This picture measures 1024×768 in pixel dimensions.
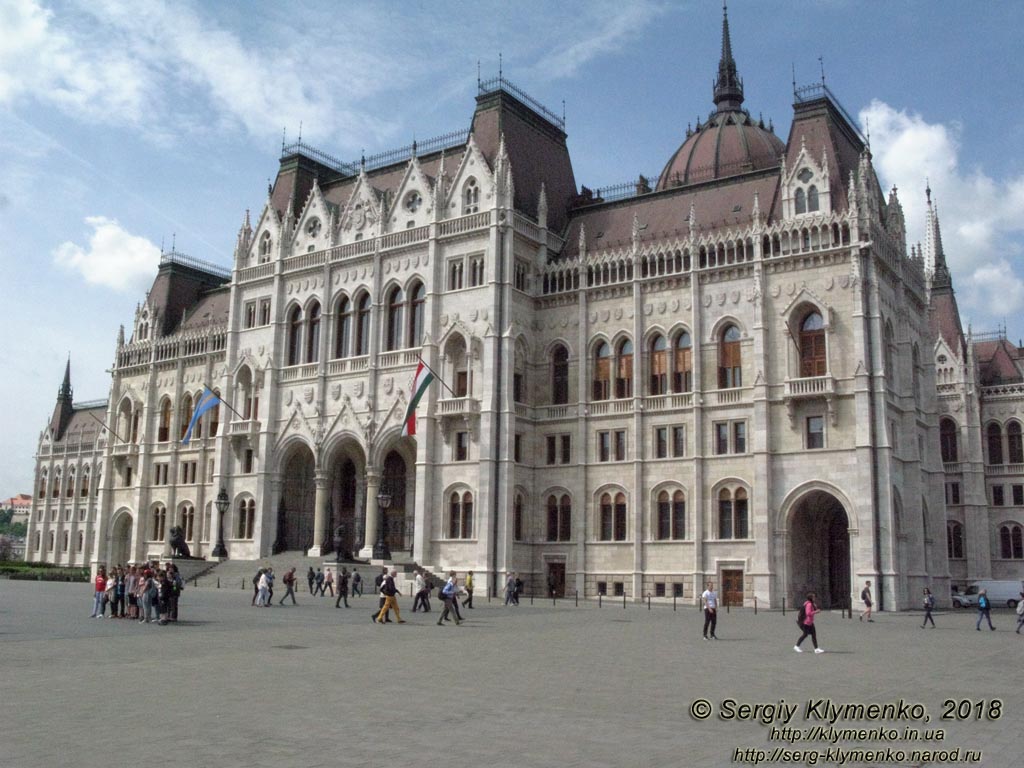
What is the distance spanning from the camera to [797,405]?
48.3m

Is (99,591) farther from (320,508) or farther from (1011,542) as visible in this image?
(1011,542)

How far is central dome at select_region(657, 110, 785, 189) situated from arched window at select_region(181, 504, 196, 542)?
39984mm

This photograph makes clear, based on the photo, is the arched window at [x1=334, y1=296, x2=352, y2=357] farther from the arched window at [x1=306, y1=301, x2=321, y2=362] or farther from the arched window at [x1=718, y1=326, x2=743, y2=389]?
the arched window at [x1=718, y1=326, x2=743, y2=389]

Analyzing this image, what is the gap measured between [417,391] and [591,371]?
31.2 feet

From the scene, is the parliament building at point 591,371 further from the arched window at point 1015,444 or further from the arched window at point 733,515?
the arched window at point 1015,444

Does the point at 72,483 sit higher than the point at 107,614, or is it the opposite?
the point at 72,483

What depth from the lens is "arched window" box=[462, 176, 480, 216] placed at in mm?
57438

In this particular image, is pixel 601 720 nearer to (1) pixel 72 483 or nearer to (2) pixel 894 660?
(2) pixel 894 660

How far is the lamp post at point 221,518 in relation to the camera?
60.6 meters

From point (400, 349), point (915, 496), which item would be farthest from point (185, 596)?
point (915, 496)

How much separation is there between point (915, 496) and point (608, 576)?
15508 mm

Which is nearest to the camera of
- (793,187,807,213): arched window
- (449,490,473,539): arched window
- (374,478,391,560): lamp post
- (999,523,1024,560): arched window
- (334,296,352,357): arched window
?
(374,478,391,560): lamp post

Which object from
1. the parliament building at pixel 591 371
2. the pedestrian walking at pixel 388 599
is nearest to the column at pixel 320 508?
the parliament building at pixel 591 371

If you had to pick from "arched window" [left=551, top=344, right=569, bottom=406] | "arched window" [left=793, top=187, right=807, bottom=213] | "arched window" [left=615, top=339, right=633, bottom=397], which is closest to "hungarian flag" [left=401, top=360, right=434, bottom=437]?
"arched window" [left=551, top=344, right=569, bottom=406]
